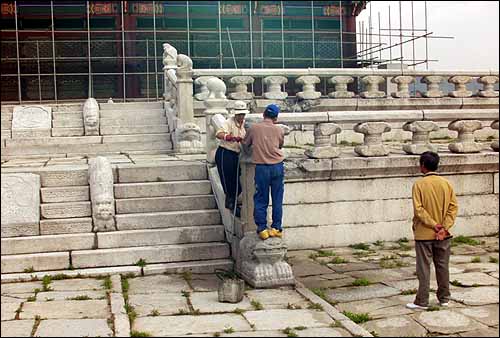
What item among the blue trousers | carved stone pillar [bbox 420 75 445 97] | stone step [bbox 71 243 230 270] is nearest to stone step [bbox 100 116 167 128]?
stone step [bbox 71 243 230 270]

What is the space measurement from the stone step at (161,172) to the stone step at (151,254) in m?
1.35

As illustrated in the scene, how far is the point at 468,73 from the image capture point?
51.6 feet

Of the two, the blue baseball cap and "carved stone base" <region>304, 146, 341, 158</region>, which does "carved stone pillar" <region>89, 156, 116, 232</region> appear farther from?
"carved stone base" <region>304, 146, 341, 158</region>

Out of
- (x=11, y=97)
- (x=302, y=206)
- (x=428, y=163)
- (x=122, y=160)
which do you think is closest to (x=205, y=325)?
(x=428, y=163)

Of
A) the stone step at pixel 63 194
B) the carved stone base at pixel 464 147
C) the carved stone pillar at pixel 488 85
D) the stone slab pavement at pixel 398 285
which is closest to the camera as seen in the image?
the stone slab pavement at pixel 398 285

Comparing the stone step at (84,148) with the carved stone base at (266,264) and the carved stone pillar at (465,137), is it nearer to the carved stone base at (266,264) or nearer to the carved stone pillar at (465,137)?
the carved stone pillar at (465,137)

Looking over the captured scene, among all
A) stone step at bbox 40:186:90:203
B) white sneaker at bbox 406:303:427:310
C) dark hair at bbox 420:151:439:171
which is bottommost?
white sneaker at bbox 406:303:427:310

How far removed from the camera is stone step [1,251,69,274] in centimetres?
753

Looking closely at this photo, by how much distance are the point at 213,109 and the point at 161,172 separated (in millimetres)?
1373

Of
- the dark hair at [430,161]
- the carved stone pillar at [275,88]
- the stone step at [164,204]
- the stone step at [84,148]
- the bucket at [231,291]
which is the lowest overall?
the bucket at [231,291]

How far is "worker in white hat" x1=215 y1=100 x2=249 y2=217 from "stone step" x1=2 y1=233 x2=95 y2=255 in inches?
70.0

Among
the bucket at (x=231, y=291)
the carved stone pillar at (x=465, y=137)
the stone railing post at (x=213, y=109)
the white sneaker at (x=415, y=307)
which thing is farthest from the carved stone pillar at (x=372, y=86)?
the bucket at (x=231, y=291)

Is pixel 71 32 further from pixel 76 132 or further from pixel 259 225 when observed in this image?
pixel 259 225

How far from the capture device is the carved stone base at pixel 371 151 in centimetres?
946
